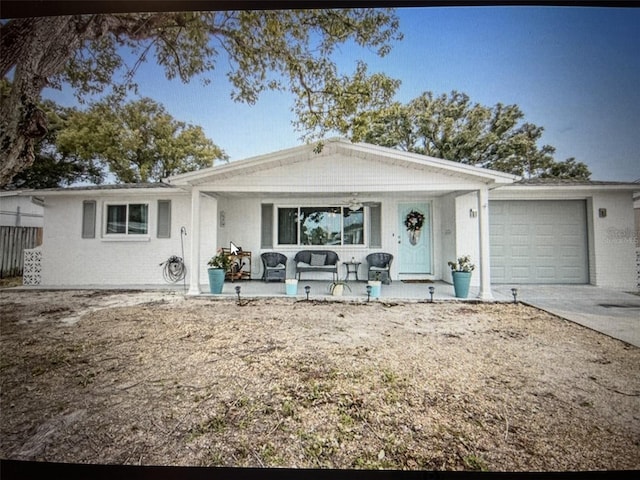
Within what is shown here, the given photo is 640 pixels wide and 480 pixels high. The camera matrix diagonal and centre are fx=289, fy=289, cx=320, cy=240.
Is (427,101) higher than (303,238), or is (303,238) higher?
(427,101)

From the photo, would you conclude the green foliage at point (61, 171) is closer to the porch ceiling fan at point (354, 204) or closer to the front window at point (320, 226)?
the front window at point (320, 226)

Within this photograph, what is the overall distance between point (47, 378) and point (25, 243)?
733cm

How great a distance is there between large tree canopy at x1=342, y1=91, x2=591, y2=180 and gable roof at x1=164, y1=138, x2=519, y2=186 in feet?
26.1

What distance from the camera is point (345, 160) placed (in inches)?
248

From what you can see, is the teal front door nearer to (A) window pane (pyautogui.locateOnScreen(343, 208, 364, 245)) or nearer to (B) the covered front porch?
(B) the covered front porch

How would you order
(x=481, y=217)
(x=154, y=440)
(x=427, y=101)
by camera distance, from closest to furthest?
(x=154, y=440) → (x=481, y=217) → (x=427, y=101)

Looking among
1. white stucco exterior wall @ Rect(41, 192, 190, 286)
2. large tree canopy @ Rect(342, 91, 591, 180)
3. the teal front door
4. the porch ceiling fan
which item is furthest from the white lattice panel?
large tree canopy @ Rect(342, 91, 591, 180)

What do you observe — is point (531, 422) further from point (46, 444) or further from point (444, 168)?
point (444, 168)

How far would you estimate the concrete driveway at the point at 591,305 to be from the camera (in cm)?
397

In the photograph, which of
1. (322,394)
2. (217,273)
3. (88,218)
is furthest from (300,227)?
(322,394)

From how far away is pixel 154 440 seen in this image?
73.5 inches

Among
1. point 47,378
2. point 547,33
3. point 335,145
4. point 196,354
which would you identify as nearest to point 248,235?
point 335,145

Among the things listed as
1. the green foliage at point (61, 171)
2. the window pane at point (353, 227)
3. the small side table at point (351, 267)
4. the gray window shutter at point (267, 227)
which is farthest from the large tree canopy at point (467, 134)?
the green foliage at point (61, 171)

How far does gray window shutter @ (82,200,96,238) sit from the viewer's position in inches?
300
